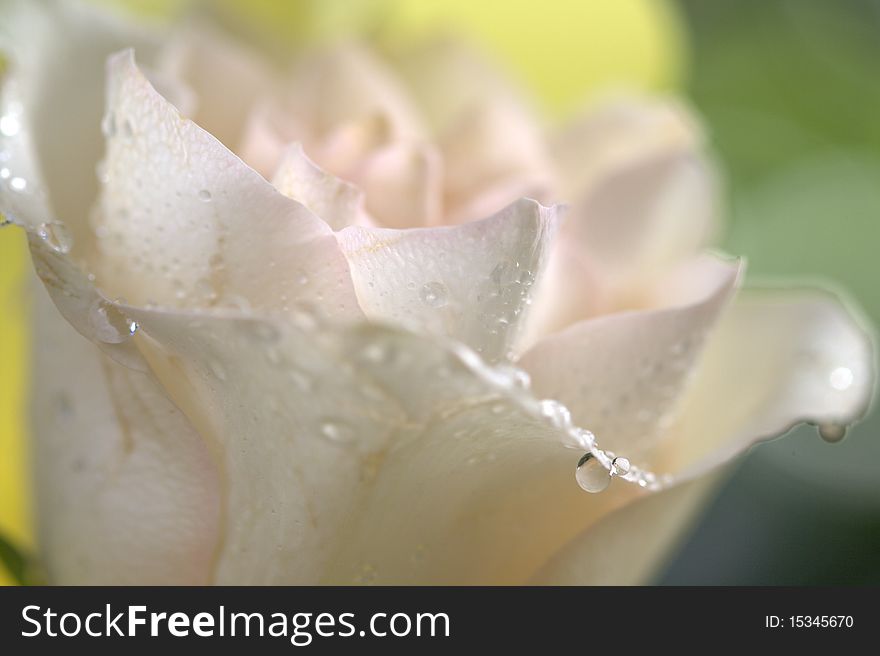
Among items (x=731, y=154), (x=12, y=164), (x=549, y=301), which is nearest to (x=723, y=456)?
(x=549, y=301)

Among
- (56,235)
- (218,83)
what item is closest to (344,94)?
(218,83)

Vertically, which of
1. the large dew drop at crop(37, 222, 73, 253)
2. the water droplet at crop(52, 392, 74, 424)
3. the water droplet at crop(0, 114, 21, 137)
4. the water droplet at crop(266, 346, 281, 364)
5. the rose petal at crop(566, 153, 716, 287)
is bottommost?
the water droplet at crop(266, 346, 281, 364)

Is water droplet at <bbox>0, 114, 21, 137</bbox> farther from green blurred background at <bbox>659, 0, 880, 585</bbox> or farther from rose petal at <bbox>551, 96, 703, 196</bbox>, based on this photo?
green blurred background at <bbox>659, 0, 880, 585</bbox>

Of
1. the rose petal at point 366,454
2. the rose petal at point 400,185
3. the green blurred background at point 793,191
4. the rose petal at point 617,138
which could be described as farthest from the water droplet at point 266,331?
the green blurred background at point 793,191

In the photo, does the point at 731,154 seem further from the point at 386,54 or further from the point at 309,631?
the point at 309,631

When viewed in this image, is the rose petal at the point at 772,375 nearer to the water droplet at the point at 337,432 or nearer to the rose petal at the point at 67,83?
the water droplet at the point at 337,432

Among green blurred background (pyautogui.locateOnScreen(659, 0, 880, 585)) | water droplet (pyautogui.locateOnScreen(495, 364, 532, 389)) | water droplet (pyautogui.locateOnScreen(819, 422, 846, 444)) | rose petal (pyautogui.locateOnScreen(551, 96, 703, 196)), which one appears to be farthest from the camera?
green blurred background (pyautogui.locateOnScreen(659, 0, 880, 585))

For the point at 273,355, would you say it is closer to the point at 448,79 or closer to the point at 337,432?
the point at 337,432

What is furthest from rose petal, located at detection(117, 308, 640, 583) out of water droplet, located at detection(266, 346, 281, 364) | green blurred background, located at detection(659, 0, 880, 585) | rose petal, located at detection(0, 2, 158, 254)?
green blurred background, located at detection(659, 0, 880, 585)
